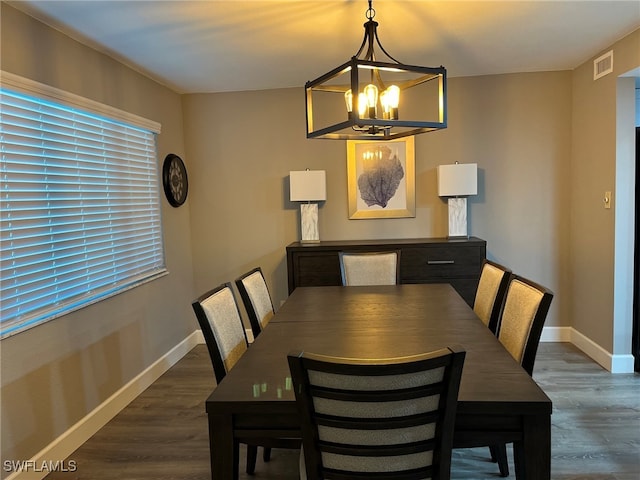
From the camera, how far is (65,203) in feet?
8.36

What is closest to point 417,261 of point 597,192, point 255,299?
point 597,192

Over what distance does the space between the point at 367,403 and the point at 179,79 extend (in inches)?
134

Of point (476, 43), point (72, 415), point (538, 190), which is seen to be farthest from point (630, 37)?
point (72, 415)

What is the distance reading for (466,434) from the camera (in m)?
1.42

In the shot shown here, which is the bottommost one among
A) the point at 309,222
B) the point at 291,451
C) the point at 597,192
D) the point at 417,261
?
the point at 291,451

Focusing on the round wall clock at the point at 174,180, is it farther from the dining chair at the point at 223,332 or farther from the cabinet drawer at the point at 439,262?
the cabinet drawer at the point at 439,262

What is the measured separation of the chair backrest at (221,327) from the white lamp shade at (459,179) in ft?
7.75

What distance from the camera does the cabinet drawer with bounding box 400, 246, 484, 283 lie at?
3.69m

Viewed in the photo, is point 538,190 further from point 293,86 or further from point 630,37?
point 293,86

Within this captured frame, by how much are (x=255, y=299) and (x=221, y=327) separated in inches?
22.3

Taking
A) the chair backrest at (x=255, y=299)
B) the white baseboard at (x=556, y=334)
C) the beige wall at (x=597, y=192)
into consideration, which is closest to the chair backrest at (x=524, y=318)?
the chair backrest at (x=255, y=299)

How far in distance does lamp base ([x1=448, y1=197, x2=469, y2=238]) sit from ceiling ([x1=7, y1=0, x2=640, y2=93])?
1.16 meters

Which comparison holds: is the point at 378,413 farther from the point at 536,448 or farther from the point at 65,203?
the point at 65,203

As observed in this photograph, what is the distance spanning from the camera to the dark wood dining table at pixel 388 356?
136cm
